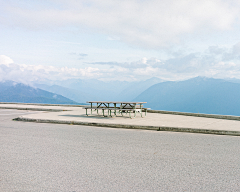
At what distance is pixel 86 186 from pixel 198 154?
3.03 metres

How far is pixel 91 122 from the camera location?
35.4 feet

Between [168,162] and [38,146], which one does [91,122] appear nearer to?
[38,146]

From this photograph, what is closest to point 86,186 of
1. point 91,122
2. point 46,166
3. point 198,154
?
point 46,166

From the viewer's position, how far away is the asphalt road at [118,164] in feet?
12.2

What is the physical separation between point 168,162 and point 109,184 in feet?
5.43

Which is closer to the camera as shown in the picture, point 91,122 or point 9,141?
point 9,141

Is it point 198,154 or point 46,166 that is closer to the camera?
point 46,166

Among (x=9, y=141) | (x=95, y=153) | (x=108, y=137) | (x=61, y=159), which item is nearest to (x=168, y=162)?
(x=95, y=153)

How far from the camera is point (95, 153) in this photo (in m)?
5.61

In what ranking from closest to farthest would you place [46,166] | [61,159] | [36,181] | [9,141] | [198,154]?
[36,181]
[46,166]
[61,159]
[198,154]
[9,141]

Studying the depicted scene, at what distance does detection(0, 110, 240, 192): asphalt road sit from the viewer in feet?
12.2

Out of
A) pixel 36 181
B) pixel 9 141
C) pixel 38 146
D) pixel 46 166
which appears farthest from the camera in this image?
pixel 9 141

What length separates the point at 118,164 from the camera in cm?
475

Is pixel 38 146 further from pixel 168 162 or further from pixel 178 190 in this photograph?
pixel 178 190
